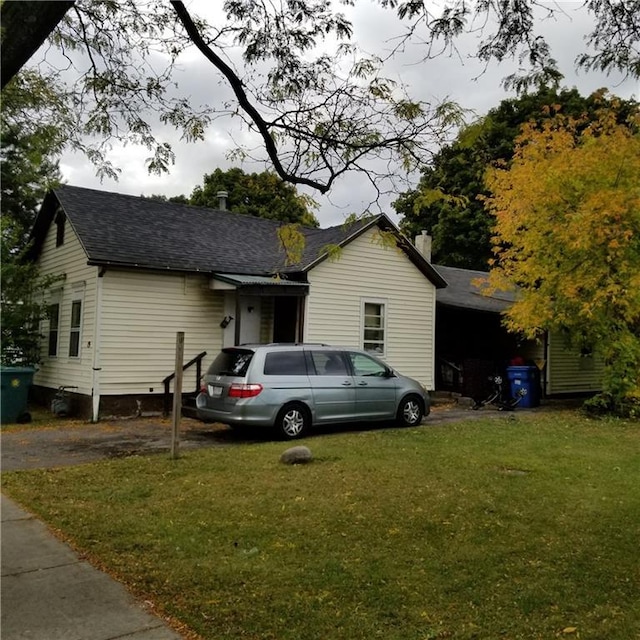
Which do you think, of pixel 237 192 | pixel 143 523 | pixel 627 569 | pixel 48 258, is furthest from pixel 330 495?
pixel 237 192

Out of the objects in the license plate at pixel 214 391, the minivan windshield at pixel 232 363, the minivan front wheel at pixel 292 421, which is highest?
the minivan windshield at pixel 232 363

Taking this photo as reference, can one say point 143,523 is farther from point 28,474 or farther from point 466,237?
point 466,237

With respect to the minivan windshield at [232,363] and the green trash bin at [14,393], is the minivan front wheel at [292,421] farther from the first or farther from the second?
the green trash bin at [14,393]

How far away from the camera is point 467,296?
1941 centimetres

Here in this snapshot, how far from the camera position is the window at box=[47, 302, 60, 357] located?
14.9 m

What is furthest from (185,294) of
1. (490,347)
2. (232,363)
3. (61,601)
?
(490,347)

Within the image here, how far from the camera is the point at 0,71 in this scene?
324cm

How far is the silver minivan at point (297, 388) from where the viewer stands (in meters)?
9.76

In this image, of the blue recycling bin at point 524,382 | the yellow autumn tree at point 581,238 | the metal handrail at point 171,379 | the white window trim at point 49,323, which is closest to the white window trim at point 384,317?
the yellow autumn tree at point 581,238

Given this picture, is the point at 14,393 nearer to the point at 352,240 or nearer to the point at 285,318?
the point at 285,318

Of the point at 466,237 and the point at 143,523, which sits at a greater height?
the point at 466,237

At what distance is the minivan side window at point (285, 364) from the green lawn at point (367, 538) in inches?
60.3

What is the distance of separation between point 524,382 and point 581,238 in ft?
16.5

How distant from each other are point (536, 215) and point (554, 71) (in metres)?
8.67
